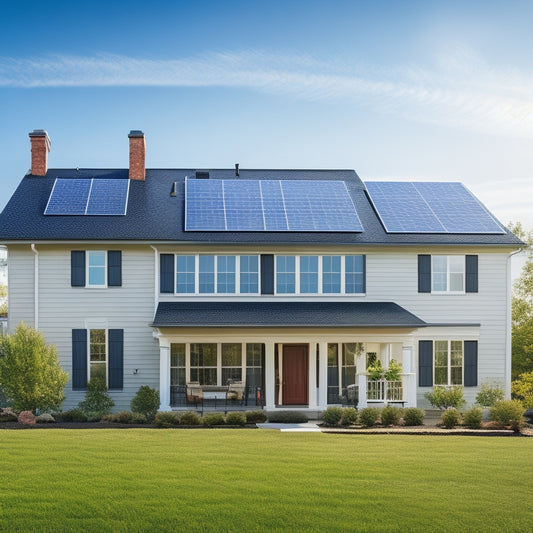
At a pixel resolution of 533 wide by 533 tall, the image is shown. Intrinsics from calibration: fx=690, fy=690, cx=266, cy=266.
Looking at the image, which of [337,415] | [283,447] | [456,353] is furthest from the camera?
[456,353]

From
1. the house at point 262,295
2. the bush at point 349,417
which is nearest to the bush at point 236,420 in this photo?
the house at point 262,295

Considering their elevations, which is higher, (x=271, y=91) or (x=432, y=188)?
(x=271, y=91)

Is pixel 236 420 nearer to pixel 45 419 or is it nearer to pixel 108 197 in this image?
pixel 45 419

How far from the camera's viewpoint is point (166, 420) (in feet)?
68.2

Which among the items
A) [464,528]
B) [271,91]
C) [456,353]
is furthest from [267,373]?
[464,528]

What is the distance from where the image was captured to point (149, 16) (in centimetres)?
2202

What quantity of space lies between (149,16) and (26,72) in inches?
195

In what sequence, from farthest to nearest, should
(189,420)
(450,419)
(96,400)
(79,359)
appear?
(79,359)
(96,400)
(189,420)
(450,419)

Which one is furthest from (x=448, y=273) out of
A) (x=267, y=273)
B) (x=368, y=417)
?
(x=368, y=417)

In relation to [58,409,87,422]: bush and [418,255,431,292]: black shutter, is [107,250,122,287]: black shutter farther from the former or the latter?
[418,255,431,292]: black shutter

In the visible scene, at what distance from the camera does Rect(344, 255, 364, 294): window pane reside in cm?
2611

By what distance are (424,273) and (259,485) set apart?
15838 mm

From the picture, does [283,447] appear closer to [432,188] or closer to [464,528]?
[464,528]

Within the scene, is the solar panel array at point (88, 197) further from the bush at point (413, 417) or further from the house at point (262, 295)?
the bush at point (413, 417)
